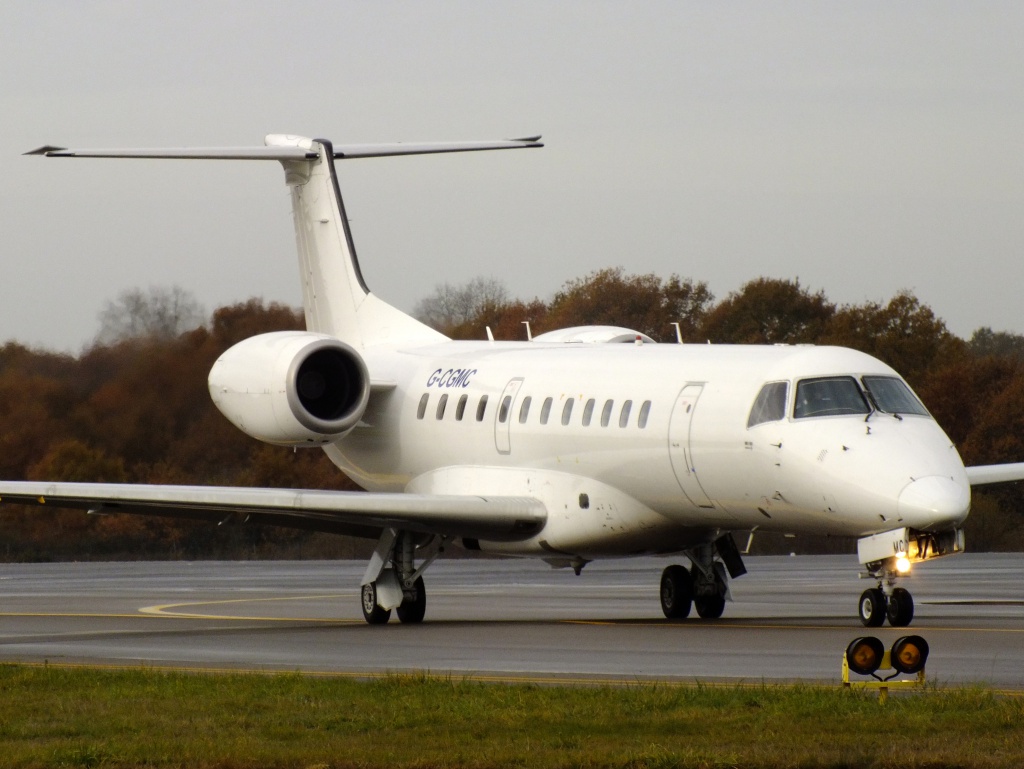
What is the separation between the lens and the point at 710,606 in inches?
849

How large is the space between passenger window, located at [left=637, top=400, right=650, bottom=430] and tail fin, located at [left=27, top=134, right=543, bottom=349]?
22.4 ft

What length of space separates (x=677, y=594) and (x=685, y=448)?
2.85 metres

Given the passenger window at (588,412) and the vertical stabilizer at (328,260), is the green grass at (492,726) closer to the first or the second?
the passenger window at (588,412)

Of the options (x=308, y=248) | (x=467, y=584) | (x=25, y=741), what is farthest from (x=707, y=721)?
(x=467, y=584)

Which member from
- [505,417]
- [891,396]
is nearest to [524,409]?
[505,417]

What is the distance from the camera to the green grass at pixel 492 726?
29.9ft

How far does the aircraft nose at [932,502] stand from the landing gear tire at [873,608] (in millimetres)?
982

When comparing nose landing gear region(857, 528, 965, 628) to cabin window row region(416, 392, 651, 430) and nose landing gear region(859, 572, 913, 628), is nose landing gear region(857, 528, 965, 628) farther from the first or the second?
Answer: cabin window row region(416, 392, 651, 430)

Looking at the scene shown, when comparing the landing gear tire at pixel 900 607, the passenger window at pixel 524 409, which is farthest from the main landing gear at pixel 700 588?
the landing gear tire at pixel 900 607

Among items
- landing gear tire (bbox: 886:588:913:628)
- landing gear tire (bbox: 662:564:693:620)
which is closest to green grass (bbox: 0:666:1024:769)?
landing gear tire (bbox: 886:588:913:628)

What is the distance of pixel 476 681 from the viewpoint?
12891mm

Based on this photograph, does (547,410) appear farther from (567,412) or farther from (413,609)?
(413,609)

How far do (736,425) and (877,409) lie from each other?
1479 mm

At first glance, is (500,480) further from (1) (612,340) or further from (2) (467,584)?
(2) (467,584)
